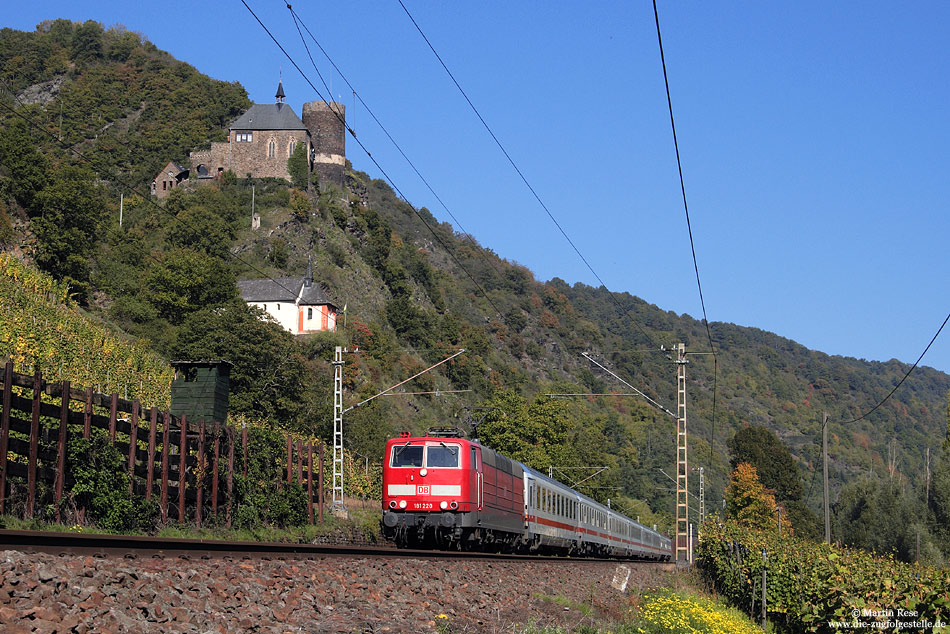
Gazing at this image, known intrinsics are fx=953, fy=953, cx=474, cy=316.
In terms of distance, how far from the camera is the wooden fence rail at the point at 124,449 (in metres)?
15.1

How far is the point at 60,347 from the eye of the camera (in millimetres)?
39188

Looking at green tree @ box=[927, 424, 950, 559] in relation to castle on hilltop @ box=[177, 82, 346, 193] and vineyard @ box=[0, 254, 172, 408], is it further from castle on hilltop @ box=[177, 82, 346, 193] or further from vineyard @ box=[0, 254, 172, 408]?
castle on hilltop @ box=[177, 82, 346, 193]

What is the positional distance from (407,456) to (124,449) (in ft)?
30.6

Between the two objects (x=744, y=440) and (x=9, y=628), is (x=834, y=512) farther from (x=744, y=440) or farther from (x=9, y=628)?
(x=9, y=628)

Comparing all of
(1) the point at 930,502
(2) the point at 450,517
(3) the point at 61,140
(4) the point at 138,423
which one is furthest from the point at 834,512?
(3) the point at 61,140

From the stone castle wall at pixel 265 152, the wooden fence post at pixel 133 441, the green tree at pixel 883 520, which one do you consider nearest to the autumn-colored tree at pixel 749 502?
the green tree at pixel 883 520

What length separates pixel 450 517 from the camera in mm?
24438

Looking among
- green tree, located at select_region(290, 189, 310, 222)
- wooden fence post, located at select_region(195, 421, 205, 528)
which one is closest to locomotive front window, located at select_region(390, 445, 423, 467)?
wooden fence post, located at select_region(195, 421, 205, 528)

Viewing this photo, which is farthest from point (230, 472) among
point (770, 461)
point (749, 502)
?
point (770, 461)

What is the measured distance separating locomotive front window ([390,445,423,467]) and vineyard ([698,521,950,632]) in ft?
31.9

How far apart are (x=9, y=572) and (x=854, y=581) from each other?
507 inches

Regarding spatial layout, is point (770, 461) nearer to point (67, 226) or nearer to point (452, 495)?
point (67, 226)

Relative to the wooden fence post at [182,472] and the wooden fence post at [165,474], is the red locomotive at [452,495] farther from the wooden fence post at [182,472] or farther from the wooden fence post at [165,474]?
the wooden fence post at [165,474]

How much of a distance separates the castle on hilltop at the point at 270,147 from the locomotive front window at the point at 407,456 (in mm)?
134115
